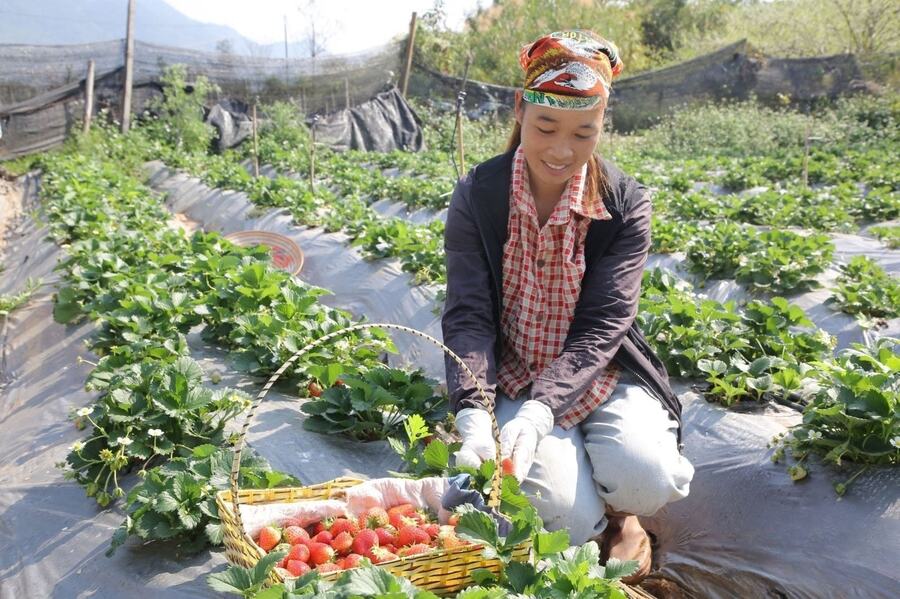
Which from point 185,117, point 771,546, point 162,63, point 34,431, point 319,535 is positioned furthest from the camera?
point 162,63

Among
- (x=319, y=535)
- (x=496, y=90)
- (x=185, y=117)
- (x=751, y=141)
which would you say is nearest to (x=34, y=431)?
(x=319, y=535)

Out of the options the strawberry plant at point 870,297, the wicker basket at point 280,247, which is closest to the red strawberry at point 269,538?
the strawberry plant at point 870,297

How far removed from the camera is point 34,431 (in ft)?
10.5

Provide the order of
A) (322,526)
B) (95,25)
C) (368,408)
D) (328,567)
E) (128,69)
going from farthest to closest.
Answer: (95,25) < (128,69) < (368,408) < (322,526) < (328,567)

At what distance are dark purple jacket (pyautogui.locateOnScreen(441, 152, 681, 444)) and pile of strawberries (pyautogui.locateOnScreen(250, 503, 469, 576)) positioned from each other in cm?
53

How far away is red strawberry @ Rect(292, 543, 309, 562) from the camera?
1.82 m

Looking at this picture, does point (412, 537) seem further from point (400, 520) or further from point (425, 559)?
point (425, 559)

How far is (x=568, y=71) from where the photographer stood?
7.27ft

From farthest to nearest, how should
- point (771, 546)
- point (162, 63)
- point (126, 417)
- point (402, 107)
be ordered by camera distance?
1. point (402, 107)
2. point (162, 63)
3. point (126, 417)
4. point (771, 546)

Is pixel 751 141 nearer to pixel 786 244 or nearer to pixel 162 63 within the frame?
pixel 786 244

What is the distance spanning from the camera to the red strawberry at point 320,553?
183cm

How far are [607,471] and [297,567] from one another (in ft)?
3.35

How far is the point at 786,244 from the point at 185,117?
40.3 feet

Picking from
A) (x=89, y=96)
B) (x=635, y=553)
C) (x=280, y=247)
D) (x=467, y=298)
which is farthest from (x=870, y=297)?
(x=89, y=96)
